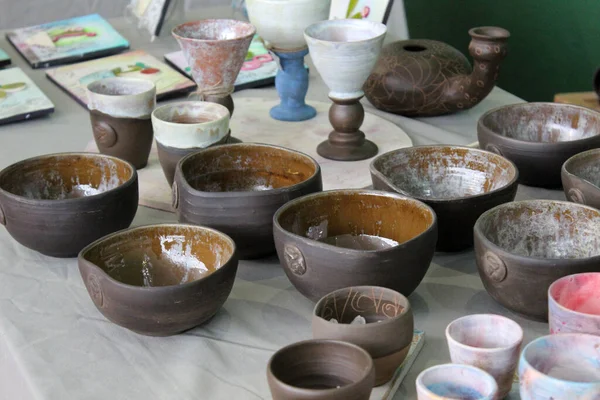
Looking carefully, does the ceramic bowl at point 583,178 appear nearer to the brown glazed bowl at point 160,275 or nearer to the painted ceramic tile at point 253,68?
the brown glazed bowl at point 160,275

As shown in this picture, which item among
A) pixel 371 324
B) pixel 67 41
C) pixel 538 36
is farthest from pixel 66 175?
pixel 538 36

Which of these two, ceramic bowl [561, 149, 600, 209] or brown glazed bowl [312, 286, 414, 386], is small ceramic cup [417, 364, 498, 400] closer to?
brown glazed bowl [312, 286, 414, 386]

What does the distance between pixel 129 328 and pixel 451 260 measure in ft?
1.35

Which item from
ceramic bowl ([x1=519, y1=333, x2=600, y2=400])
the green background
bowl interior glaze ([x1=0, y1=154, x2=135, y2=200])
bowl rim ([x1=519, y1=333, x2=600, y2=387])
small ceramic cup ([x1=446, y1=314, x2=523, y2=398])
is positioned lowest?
the green background

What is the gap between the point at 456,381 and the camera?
696 millimetres

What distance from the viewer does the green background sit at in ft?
6.68

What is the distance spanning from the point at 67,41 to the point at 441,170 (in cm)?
112

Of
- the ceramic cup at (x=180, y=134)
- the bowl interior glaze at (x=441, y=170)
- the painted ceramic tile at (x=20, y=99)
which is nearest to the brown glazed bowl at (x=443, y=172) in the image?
the bowl interior glaze at (x=441, y=170)

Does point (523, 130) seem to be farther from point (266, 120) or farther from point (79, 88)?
point (79, 88)

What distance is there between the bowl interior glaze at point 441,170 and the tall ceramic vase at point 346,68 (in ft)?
0.59

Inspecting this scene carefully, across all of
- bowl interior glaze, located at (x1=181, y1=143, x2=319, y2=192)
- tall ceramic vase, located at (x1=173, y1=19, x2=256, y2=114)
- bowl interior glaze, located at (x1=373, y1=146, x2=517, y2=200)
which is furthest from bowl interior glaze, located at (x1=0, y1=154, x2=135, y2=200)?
bowl interior glaze, located at (x1=373, y1=146, x2=517, y2=200)

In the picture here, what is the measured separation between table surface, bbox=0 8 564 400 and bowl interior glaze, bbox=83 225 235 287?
6 cm

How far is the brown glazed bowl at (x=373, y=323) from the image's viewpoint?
0.75 meters

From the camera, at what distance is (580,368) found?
697mm
